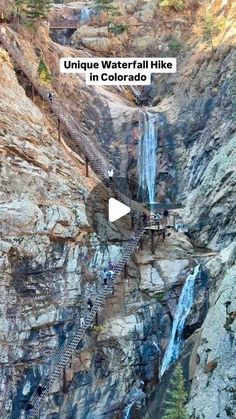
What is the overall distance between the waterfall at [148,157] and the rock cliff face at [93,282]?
1635mm

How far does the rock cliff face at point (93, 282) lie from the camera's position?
2250 centimetres

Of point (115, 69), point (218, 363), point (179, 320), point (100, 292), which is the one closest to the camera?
point (218, 363)

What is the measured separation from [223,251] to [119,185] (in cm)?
1055

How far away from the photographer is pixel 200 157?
36125mm

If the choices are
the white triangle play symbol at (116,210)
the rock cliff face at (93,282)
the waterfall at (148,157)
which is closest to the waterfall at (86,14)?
the waterfall at (148,157)

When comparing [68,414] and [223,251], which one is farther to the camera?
[223,251]

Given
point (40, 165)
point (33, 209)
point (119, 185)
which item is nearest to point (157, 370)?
point (33, 209)

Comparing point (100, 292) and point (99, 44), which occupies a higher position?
point (99, 44)

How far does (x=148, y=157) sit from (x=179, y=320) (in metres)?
15.3

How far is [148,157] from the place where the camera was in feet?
126

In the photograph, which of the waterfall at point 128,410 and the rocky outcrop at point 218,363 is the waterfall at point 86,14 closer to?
the rocky outcrop at point 218,363

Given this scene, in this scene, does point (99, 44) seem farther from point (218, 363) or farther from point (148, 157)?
point (218, 363)

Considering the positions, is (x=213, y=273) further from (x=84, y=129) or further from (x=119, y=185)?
(x=84, y=129)

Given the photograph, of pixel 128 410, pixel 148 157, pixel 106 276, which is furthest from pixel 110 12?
pixel 128 410
